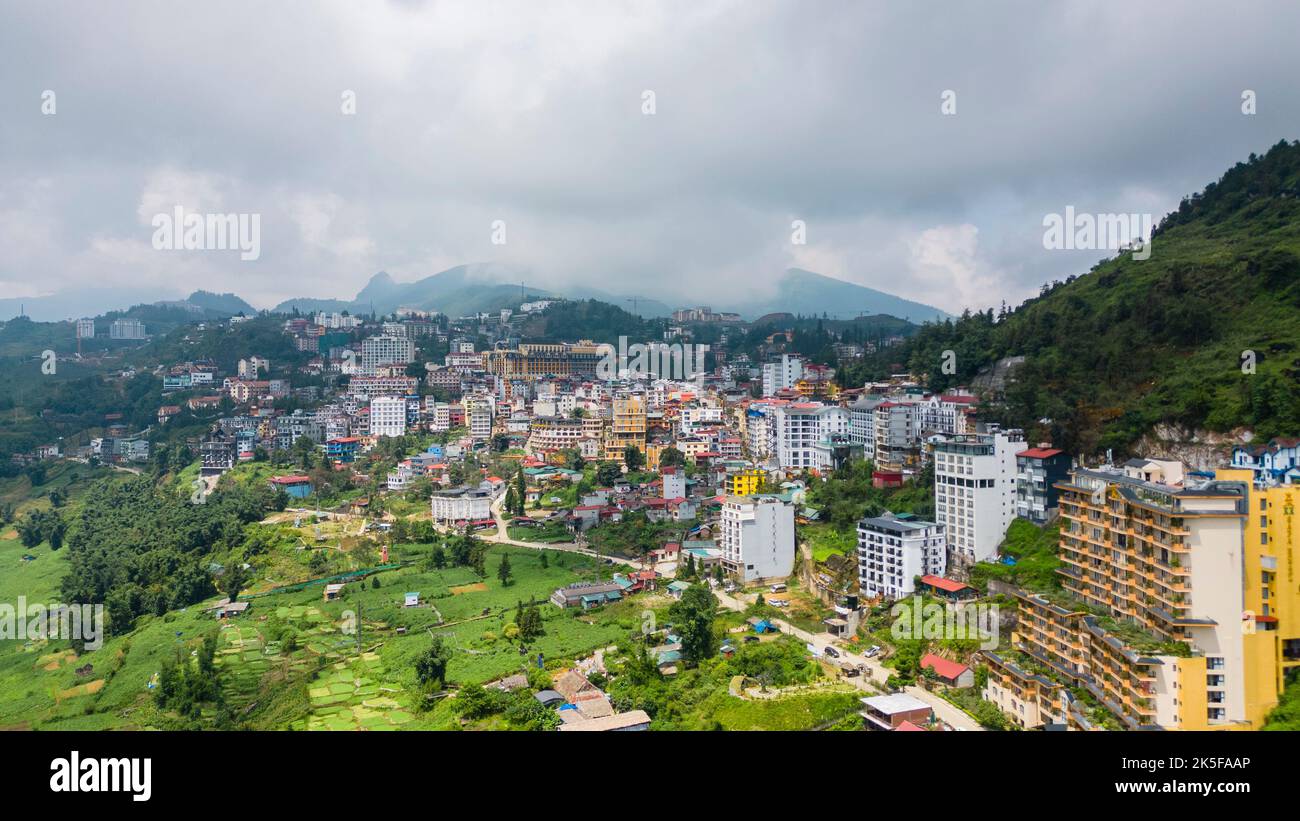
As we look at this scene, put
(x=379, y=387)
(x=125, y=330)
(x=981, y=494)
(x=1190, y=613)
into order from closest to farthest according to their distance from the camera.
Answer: (x=1190, y=613), (x=981, y=494), (x=379, y=387), (x=125, y=330)

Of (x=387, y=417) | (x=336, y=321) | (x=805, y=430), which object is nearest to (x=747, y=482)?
(x=805, y=430)

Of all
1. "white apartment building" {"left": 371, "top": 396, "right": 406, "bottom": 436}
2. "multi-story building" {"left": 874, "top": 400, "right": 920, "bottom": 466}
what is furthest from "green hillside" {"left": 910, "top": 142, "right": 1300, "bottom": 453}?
"white apartment building" {"left": 371, "top": 396, "right": 406, "bottom": 436}

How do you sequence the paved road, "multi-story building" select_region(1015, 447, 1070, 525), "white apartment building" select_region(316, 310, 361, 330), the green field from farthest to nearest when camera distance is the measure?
"white apartment building" select_region(316, 310, 361, 330), "multi-story building" select_region(1015, 447, 1070, 525), the green field, the paved road

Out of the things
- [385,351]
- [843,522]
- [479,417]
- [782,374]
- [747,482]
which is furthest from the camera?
[385,351]

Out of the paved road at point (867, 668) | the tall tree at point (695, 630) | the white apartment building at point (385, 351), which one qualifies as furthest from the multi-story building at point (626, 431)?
the white apartment building at point (385, 351)

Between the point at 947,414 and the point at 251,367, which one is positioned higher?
the point at 251,367

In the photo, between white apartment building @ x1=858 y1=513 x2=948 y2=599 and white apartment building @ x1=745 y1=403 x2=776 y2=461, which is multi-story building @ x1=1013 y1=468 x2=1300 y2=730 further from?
white apartment building @ x1=745 y1=403 x2=776 y2=461

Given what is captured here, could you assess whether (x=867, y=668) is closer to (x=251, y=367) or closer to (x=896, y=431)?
(x=896, y=431)
